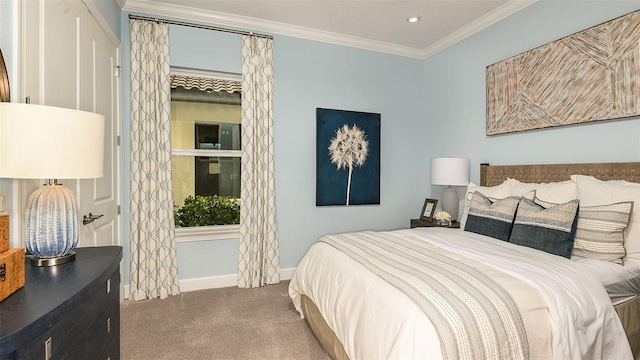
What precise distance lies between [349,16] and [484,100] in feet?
5.54

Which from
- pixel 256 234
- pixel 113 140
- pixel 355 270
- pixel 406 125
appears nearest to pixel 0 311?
pixel 355 270

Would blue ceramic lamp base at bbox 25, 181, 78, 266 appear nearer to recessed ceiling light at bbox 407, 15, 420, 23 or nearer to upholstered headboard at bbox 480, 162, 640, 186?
upholstered headboard at bbox 480, 162, 640, 186

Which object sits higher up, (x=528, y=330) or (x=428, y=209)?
(x=428, y=209)

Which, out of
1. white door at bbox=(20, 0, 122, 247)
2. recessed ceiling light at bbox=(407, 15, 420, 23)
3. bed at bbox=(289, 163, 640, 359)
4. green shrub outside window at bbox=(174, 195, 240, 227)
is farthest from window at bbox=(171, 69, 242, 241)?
recessed ceiling light at bbox=(407, 15, 420, 23)

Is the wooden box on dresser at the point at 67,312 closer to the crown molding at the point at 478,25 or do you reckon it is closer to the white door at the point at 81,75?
the white door at the point at 81,75

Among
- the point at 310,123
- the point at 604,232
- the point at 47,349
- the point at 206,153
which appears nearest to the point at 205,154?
the point at 206,153

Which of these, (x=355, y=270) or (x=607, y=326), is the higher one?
(x=355, y=270)

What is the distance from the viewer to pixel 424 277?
1.57 metres

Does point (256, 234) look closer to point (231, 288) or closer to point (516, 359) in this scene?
point (231, 288)

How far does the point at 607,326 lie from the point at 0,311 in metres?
2.41

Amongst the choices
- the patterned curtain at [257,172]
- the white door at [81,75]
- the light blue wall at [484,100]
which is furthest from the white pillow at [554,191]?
the white door at [81,75]

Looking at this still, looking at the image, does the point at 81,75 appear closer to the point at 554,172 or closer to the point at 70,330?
the point at 70,330

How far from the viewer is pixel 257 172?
341 centimetres

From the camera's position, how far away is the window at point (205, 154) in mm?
3377
